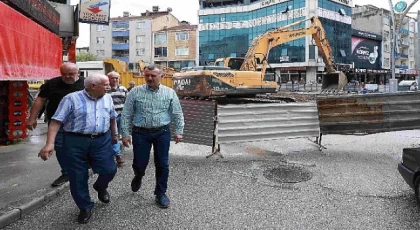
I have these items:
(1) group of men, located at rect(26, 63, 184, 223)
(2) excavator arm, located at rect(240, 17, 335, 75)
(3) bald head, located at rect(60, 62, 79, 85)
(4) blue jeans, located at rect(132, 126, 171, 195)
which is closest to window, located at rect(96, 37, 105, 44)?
(2) excavator arm, located at rect(240, 17, 335, 75)

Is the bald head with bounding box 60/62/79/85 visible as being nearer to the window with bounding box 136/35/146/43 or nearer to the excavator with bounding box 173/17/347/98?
the excavator with bounding box 173/17/347/98

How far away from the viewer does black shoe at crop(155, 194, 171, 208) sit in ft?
13.7

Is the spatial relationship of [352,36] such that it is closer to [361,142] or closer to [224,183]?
[361,142]

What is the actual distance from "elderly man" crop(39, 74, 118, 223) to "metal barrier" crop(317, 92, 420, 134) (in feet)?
17.3

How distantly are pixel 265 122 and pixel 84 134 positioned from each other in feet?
14.5

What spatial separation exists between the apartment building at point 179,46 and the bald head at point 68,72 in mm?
54530

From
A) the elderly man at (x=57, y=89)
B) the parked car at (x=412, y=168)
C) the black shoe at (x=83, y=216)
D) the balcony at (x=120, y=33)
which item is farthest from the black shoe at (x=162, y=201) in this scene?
the balcony at (x=120, y=33)

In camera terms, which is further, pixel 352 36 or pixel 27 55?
pixel 352 36

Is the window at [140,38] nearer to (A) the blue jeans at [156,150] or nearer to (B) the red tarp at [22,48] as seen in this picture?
(B) the red tarp at [22,48]

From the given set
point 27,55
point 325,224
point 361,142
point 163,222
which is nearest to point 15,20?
point 27,55

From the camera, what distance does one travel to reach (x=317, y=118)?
24.9 feet

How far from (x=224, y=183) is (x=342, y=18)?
2030 inches

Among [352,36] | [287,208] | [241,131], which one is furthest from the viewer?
[352,36]

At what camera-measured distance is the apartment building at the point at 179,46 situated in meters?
59.4
